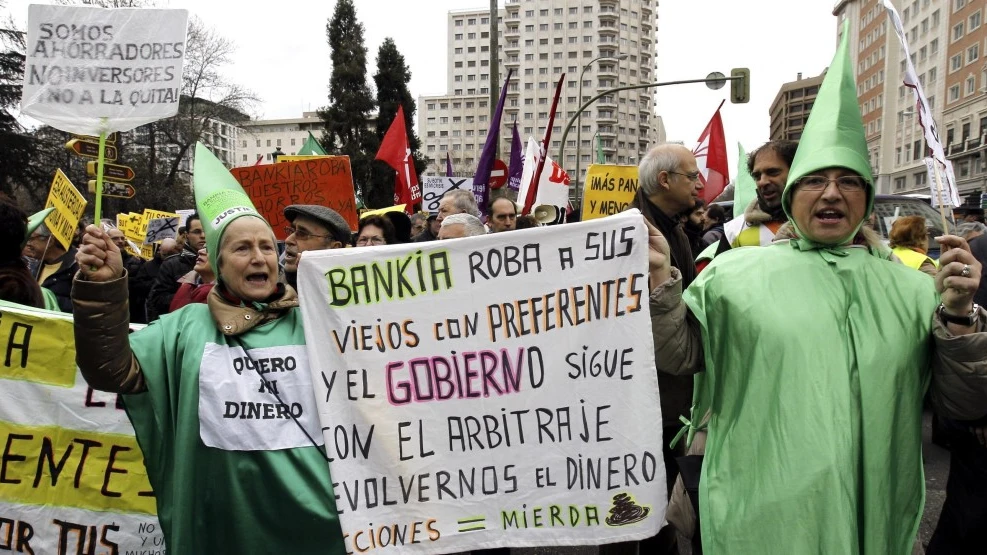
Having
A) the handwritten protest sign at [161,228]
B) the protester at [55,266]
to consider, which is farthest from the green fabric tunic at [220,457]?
the handwritten protest sign at [161,228]

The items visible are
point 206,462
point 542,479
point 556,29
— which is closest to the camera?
point 206,462

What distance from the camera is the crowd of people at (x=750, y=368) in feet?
6.01

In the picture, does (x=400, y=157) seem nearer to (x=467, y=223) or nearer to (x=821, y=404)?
(x=467, y=223)

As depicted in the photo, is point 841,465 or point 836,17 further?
point 836,17

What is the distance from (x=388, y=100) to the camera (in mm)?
48781

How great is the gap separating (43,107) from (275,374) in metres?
1.36

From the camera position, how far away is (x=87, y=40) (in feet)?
8.71

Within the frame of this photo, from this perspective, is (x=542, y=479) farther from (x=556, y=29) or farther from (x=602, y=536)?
(x=556, y=29)

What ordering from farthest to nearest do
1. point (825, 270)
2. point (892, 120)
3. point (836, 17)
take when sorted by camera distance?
point (836, 17), point (892, 120), point (825, 270)

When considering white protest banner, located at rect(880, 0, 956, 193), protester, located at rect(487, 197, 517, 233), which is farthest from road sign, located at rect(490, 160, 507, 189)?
white protest banner, located at rect(880, 0, 956, 193)

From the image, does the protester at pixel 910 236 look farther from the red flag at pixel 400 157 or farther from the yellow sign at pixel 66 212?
the yellow sign at pixel 66 212

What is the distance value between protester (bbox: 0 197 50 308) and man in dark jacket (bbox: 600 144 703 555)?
266 cm

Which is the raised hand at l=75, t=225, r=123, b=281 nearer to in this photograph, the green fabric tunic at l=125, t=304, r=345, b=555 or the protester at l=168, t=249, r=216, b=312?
the green fabric tunic at l=125, t=304, r=345, b=555

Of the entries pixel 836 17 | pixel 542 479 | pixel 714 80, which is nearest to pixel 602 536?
pixel 542 479
